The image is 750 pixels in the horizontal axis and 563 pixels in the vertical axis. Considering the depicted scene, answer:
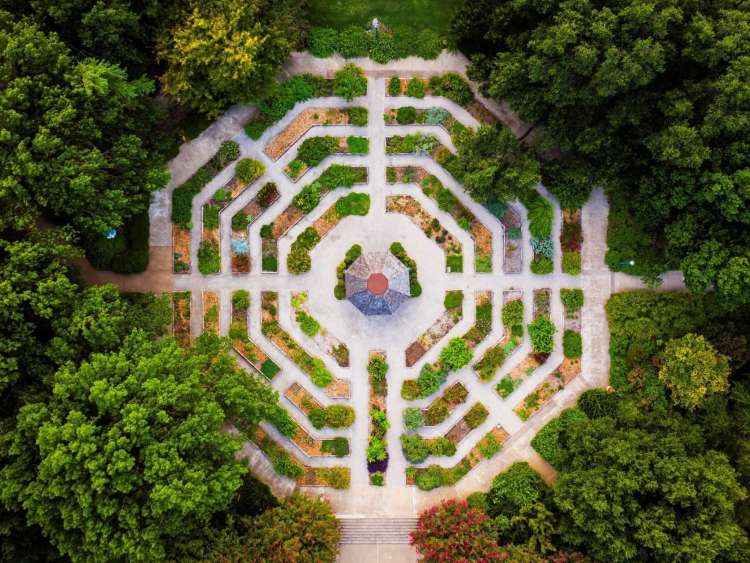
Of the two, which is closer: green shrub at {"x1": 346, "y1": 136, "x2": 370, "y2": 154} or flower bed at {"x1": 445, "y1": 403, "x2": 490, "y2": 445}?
green shrub at {"x1": 346, "y1": 136, "x2": 370, "y2": 154}

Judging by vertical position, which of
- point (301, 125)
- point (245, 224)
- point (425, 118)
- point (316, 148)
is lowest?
point (245, 224)

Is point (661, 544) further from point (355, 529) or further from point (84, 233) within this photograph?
point (84, 233)

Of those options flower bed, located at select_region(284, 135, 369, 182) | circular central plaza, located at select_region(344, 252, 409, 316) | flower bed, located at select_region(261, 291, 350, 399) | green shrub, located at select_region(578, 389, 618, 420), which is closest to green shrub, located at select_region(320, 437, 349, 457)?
flower bed, located at select_region(261, 291, 350, 399)

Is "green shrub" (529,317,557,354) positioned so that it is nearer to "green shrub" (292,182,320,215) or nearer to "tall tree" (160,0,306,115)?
"green shrub" (292,182,320,215)

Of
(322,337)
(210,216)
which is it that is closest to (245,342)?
(322,337)

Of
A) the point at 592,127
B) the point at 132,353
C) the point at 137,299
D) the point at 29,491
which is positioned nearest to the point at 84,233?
the point at 137,299

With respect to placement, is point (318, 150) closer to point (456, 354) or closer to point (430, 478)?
point (456, 354)

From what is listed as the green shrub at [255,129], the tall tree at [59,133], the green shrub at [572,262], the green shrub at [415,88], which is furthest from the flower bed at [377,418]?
the tall tree at [59,133]
